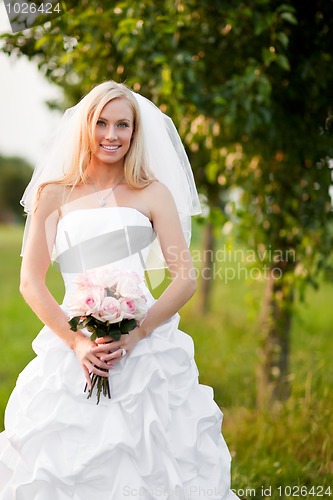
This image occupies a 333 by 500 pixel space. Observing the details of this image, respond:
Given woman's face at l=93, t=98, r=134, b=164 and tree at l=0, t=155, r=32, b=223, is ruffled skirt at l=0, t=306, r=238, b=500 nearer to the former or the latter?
woman's face at l=93, t=98, r=134, b=164

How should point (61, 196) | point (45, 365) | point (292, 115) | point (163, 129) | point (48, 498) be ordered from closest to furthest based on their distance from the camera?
point (48, 498) → point (45, 365) → point (61, 196) → point (163, 129) → point (292, 115)

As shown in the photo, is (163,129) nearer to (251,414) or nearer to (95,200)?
(95,200)

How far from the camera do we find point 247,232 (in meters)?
4.65

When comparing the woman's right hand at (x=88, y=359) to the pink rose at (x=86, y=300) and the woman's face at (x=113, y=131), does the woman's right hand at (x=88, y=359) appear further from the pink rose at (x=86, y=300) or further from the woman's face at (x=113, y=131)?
the woman's face at (x=113, y=131)

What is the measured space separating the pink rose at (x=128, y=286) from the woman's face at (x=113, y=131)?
2.31ft

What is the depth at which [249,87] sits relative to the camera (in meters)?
3.62

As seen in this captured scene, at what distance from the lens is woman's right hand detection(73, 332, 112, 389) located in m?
2.42

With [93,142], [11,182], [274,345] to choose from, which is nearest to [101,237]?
[93,142]

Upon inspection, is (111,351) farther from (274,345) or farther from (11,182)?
(11,182)

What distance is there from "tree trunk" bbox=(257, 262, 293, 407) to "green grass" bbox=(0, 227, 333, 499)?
0.12 m

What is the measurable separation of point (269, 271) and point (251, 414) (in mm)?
1325

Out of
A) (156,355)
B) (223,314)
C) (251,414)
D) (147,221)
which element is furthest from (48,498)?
(223,314)

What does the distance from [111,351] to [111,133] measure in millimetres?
1089

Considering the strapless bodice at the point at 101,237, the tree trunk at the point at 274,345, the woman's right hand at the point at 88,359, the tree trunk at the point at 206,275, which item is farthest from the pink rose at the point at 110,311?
the tree trunk at the point at 206,275
